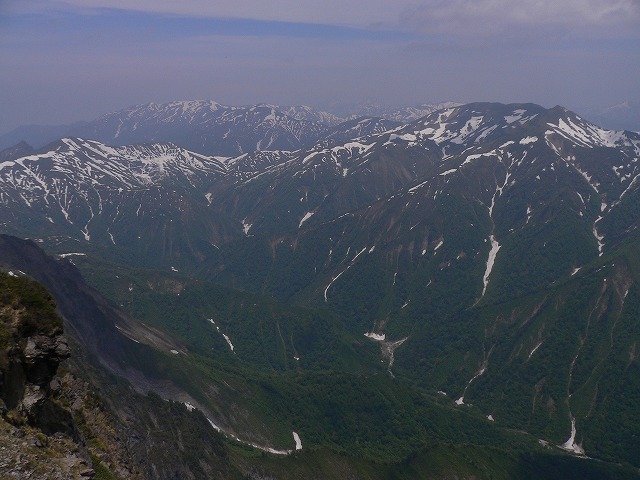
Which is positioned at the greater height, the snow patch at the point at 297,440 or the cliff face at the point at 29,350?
the cliff face at the point at 29,350

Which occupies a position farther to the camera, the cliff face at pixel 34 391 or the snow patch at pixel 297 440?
the snow patch at pixel 297 440

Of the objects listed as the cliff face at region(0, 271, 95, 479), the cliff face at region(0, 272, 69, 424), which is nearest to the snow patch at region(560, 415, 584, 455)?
the cliff face at region(0, 271, 95, 479)

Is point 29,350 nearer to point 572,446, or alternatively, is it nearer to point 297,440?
point 297,440

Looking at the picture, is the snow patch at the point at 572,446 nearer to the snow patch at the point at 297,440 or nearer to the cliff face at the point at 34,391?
the snow patch at the point at 297,440

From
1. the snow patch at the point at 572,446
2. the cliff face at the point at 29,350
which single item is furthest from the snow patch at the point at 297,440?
the cliff face at the point at 29,350

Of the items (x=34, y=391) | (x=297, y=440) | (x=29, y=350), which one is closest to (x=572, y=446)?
(x=297, y=440)

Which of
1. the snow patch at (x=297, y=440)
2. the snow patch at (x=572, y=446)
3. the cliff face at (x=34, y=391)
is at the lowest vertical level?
the snow patch at (x=572, y=446)

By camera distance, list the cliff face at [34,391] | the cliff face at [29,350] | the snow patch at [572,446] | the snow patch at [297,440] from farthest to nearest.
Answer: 1. the snow patch at [572,446]
2. the snow patch at [297,440]
3. the cliff face at [29,350]
4. the cliff face at [34,391]

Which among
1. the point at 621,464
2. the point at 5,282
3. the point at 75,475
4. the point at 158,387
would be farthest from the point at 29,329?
the point at 621,464

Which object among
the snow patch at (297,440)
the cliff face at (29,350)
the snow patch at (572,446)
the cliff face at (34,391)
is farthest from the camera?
the snow patch at (572,446)

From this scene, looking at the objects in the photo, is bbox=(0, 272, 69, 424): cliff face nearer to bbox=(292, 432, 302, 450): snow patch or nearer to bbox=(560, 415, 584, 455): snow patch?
bbox=(292, 432, 302, 450): snow patch

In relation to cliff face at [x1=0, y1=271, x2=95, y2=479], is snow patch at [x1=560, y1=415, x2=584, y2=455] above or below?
below

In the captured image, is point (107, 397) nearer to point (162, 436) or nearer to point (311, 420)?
point (162, 436)
